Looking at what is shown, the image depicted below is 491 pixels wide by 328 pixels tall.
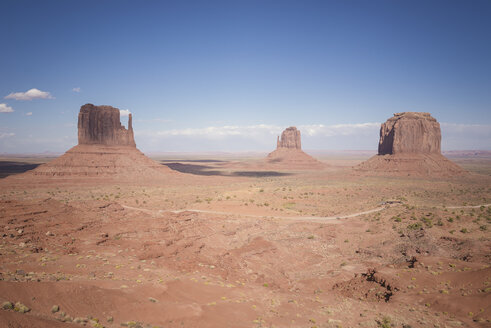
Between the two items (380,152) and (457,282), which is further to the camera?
(380,152)

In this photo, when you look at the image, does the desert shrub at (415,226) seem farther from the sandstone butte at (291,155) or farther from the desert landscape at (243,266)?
the sandstone butte at (291,155)

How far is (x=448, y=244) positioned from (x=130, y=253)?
72.2 ft

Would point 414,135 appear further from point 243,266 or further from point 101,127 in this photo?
point 101,127

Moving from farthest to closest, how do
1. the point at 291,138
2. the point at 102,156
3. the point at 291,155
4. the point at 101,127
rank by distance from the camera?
1. the point at 291,138
2. the point at 291,155
3. the point at 101,127
4. the point at 102,156

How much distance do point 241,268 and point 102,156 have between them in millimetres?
67746

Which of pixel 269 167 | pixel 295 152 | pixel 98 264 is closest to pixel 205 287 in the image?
pixel 98 264

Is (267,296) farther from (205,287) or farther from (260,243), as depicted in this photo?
(260,243)

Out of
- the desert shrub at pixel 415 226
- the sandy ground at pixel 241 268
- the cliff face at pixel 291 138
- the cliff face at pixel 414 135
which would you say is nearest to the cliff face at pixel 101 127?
the sandy ground at pixel 241 268

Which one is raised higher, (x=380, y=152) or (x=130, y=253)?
(x=380, y=152)

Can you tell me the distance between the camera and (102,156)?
71312 millimetres

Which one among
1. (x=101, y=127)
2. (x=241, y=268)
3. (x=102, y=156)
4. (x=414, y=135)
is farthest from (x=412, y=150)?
(x=101, y=127)

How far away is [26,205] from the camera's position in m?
23.8

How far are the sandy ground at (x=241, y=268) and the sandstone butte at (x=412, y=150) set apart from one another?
61.9m

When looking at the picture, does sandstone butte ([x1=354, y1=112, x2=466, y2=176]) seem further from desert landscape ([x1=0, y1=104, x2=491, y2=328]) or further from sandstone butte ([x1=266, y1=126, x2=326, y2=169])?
desert landscape ([x1=0, y1=104, x2=491, y2=328])
